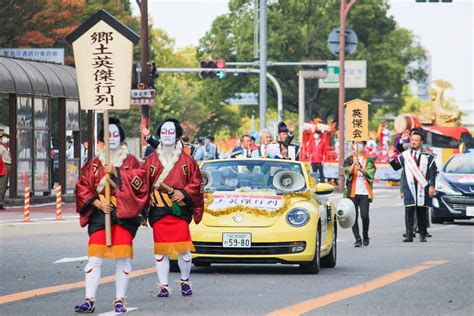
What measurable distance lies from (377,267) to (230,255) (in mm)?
2339

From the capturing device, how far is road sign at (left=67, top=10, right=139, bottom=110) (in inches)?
546

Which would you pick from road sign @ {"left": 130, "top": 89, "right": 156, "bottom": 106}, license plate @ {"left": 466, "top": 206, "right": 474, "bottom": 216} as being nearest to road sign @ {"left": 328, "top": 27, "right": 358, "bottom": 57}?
road sign @ {"left": 130, "top": 89, "right": 156, "bottom": 106}

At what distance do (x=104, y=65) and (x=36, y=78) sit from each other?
2196 centimetres

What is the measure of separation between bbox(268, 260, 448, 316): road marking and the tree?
72.1m

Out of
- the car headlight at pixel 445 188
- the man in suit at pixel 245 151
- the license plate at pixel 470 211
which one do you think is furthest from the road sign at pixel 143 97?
the license plate at pixel 470 211

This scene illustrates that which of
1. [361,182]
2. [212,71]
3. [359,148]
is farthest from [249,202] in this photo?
[212,71]

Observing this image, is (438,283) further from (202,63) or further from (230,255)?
(202,63)

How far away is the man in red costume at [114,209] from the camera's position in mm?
12266

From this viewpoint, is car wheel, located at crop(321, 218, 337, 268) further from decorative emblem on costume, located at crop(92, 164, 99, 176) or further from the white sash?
decorative emblem on costume, located at crop(92, 164, 99, 176)

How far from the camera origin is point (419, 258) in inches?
760

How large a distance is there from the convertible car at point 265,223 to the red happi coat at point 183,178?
2.34 metres

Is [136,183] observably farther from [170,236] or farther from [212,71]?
[212,71]

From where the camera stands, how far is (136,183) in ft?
40.7

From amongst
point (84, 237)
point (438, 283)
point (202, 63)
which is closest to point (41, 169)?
point (84, 237)
